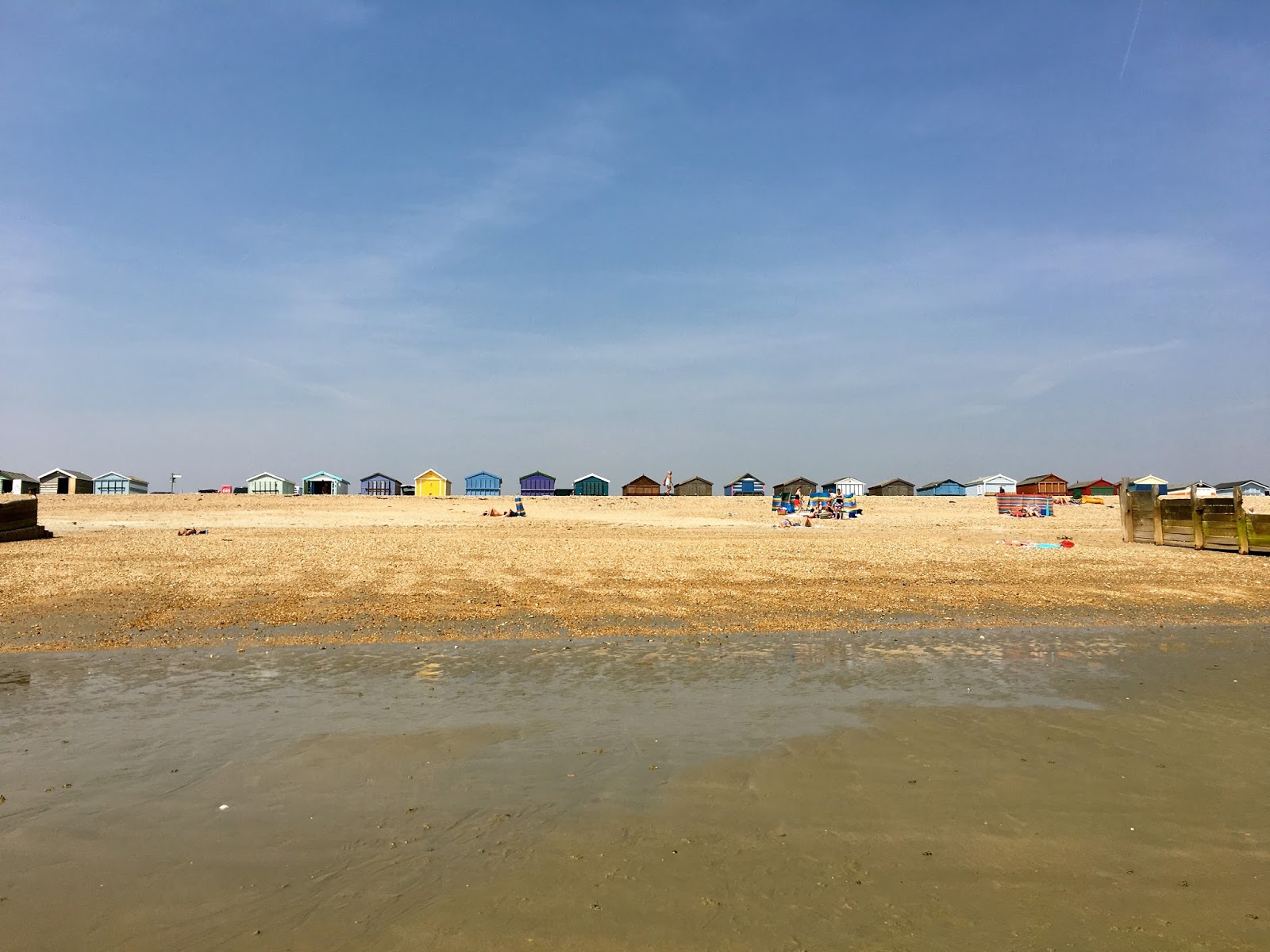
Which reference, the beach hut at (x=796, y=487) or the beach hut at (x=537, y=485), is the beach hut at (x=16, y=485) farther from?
the beach hut at (x=796, y=487)

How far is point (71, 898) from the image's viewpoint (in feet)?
15.6

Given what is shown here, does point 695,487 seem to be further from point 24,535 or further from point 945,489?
point 24,535

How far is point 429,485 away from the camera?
97875 mm

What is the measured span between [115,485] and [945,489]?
10664 centimetres

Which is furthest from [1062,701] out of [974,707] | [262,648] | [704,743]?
[262,648]

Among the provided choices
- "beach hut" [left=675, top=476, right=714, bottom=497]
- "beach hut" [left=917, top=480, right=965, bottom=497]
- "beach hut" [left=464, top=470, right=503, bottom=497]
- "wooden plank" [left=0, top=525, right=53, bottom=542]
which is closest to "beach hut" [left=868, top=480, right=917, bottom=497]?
"beach hut" [left=917, top=480, right=965, bottom=497]

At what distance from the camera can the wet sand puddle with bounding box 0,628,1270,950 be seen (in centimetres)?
447

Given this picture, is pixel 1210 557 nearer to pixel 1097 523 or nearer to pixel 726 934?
pixel 1097 523

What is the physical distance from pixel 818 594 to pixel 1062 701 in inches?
314

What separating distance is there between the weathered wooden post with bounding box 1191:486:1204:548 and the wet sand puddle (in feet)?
59.2

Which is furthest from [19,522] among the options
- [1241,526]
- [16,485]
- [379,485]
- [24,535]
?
[379,485]

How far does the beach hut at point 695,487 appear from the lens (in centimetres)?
10725

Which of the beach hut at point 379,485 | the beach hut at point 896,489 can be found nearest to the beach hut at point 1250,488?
the beach hut at point 896,489

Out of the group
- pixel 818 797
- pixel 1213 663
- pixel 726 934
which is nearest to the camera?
pixel 726 934
